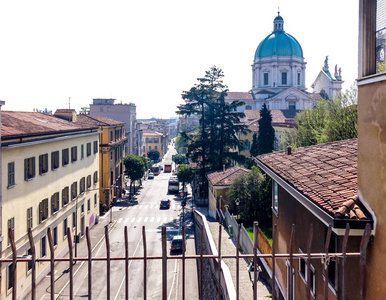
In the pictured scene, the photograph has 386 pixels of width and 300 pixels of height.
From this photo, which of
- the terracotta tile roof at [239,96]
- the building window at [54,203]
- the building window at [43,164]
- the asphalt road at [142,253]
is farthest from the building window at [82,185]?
the terracotta tile roof at [239,96]

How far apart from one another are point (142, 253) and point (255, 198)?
852cm

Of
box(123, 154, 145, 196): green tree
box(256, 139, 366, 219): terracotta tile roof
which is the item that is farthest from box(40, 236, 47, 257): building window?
box(123, 154, 145, 196): green tree

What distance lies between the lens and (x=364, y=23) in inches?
193

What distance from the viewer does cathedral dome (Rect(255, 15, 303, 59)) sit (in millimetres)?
81625

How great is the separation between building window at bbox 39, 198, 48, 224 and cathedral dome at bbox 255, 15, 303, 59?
69070 mm

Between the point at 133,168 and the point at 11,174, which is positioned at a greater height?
the point at 11,174

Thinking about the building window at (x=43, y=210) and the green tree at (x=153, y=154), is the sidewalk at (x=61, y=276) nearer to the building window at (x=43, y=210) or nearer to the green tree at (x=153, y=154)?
the building window at (x=43, y=210)

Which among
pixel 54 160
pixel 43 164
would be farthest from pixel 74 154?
pixel 43 164

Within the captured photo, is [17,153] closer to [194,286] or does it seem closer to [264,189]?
[194,286]

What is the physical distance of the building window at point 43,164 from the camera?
2175 centimetres

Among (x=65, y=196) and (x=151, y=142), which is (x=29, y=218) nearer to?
(x=65, y=196)

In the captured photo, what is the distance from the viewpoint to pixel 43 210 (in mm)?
21734

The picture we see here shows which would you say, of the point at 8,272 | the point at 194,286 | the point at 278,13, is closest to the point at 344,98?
the point at 194,286

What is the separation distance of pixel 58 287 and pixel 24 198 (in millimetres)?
5486
